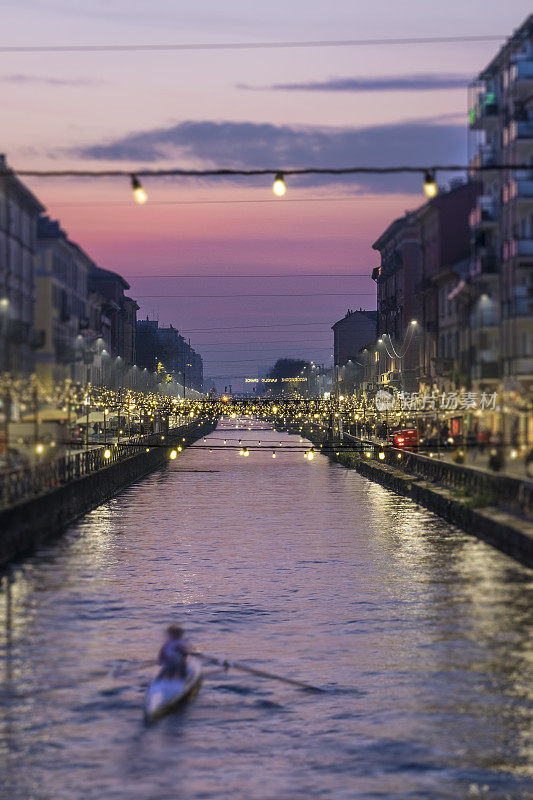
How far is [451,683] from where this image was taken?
33562mm

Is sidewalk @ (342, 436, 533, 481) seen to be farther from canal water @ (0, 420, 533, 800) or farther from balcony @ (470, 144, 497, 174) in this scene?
balcony @ (470, 144, 497, 174)

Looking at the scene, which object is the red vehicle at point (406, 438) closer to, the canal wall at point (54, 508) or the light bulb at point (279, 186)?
the canal wall at point (54, 508)

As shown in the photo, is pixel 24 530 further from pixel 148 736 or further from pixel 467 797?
pixel 467 797

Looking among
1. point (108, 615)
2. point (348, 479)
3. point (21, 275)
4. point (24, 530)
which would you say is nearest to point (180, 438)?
point (348, 479)

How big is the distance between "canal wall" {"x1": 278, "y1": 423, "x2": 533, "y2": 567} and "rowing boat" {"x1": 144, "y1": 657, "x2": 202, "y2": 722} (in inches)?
742

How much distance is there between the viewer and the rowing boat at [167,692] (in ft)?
99.0

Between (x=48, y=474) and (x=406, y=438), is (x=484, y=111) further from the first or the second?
(x=48, y=474)

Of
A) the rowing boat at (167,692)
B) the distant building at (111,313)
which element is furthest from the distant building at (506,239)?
the distant building at (111,313)

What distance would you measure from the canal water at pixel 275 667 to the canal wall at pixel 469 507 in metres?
0.87

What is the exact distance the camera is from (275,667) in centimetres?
3588

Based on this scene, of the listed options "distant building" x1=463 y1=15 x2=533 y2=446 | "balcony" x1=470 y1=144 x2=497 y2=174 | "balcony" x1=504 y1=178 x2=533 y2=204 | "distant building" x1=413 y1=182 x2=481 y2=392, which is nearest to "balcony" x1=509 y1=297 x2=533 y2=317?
"distant building" x1=463 y1=15 x2=533 y2=446

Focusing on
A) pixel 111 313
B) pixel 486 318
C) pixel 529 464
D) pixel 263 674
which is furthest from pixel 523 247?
pixel 111 313

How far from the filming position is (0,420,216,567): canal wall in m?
52.7

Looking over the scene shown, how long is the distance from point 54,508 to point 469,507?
776 inches
